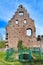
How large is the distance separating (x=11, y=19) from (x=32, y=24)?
16.4 feet

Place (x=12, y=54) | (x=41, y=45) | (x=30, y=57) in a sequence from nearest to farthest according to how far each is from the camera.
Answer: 1. (x=30, y=57)
2. (x=12, y=54)
3. (x=41, y=45)

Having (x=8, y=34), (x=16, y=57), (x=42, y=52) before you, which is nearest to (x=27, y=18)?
(x=8, y=34)

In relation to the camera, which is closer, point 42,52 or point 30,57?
point 30,57

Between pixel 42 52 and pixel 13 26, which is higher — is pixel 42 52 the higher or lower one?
the lower one

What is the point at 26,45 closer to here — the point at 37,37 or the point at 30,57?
the point at 37,37

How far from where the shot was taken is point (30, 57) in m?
37.9

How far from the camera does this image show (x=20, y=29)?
63188 mm

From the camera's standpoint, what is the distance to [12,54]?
138 ft

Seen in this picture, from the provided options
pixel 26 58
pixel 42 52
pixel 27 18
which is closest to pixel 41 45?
pixel 27 18

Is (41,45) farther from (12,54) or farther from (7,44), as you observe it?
(12,54)

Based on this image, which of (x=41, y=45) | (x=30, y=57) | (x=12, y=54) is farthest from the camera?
(x=41, y=45)

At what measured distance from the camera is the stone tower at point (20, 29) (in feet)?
202

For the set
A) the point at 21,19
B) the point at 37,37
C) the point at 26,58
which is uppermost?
the point at 21,19

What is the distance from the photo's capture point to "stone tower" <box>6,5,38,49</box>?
202ft
